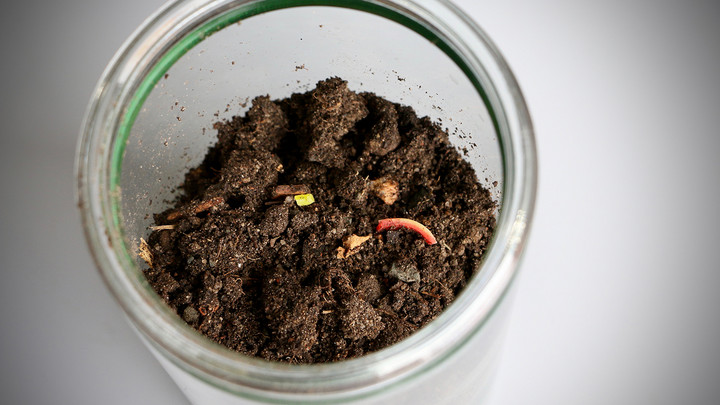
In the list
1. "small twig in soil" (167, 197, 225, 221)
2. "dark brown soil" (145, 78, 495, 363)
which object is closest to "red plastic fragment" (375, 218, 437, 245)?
"dark brown soil" (145, 78, 495, 363)

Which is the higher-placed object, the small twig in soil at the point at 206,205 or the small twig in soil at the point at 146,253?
the small twig in soil at the point at 206,205

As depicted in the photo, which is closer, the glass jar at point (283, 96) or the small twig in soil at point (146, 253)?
the glass jar at point (283, 96)

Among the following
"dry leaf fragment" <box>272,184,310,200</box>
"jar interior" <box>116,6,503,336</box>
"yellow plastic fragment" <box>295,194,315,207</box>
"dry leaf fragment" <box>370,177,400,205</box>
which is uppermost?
"jar interior" <box>116,6,503,336</box>

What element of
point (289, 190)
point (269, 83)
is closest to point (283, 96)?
point (269, 83)

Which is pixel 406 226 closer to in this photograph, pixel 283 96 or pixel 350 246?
pixel 350 246

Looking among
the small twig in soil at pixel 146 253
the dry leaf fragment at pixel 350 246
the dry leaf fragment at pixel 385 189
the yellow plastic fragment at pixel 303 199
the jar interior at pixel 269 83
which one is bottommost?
the small twig in soil at pixel 146 253

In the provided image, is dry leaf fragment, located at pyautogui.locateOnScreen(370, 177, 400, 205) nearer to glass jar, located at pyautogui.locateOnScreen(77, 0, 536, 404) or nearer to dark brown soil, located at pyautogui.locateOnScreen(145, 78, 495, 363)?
dark brown soil, located at pyautogui.locateOnScreen(145, 78, 495, 363)

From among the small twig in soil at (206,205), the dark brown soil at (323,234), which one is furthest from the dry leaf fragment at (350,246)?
the small twig in soil at (206,205)

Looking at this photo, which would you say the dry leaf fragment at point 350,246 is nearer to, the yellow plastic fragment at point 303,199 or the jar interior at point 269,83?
the yellow plastic fragment at point 303,199
